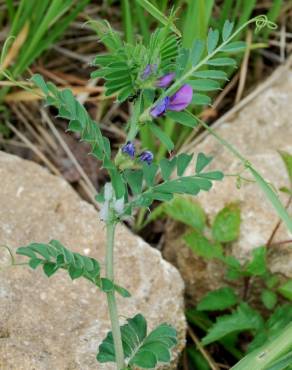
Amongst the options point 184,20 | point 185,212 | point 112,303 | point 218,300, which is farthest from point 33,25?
point 112,303

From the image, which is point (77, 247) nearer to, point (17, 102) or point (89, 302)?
point (89, 302)

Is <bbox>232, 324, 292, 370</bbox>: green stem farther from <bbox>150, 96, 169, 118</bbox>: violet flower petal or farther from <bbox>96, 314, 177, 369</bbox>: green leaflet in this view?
<bbox>150, 96, 169, 118</bbox>: violet flower petal

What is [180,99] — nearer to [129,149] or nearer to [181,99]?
[181,99]

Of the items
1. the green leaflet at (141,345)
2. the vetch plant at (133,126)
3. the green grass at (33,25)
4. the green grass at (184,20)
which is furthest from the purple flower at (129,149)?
the green grass at (33,25)

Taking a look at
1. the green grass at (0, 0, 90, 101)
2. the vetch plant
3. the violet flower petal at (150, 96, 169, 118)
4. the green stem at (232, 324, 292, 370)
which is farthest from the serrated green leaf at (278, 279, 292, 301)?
the green grass at (0, 0, 90, 101)

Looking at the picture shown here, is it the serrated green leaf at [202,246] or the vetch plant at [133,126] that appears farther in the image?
the serrated green leaf at [202,246]

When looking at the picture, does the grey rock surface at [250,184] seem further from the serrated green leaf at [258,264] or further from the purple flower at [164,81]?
the purple flower at [164,81]
